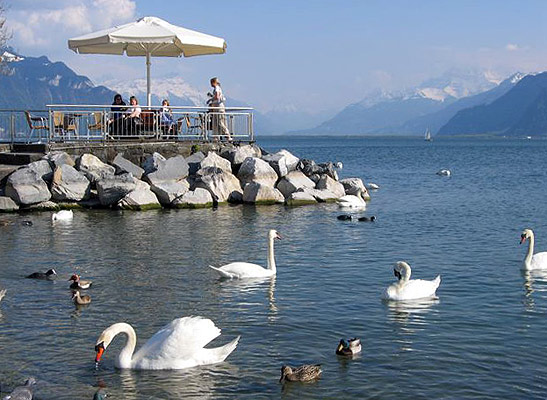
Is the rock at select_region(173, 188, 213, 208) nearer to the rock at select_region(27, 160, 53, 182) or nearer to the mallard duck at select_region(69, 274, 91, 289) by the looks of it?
the rock at select_region(27, 160, 53, 182)

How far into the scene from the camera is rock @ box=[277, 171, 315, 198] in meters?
28.3

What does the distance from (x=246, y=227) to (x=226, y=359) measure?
11.7m

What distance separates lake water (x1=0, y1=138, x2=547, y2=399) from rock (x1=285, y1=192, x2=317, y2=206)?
2.93 meters

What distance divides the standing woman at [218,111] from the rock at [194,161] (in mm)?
2293

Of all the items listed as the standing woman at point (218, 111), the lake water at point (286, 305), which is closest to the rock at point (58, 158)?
the lake water at point (286, 305)

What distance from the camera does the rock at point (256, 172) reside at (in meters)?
28.2

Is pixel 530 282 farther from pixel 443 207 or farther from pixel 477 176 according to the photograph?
pixel 477 176

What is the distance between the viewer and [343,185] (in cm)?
3108

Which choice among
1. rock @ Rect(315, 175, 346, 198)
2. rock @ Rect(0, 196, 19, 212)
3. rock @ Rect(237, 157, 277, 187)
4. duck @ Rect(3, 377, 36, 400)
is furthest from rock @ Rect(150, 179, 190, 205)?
duck @ Rect(3, 377, 36, 400)

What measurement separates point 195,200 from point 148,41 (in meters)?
5.93

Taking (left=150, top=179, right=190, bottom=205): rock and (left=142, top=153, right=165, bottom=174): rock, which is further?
(left=142, top=153, right=165, bottom=174): rock

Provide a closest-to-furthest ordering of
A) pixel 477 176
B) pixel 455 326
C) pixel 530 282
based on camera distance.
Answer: pixel 455 326 → pixel 530 282 → pixel 477 176

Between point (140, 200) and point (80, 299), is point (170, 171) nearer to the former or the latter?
point (140, 200)

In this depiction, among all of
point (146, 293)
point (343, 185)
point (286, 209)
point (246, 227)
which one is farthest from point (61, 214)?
point (343, 185)
